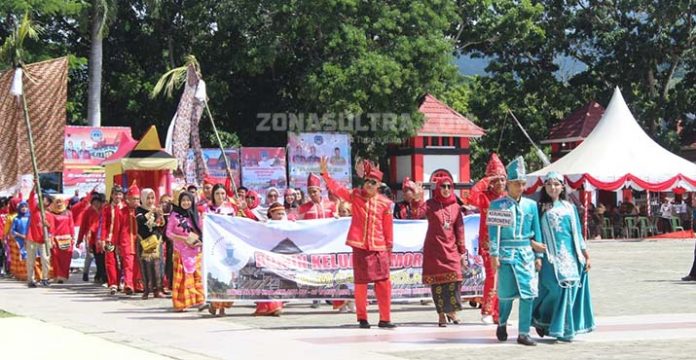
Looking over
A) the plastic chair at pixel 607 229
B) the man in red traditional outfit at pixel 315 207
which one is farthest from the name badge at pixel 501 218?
the plastic chair at pixel 607 229

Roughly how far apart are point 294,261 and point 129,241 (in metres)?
4.98

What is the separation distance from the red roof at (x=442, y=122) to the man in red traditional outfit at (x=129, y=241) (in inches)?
1271

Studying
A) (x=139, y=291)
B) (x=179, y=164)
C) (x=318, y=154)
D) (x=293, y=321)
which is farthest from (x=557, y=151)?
(x=293, y=321)

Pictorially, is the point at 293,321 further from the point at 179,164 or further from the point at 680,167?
the point at 680,167

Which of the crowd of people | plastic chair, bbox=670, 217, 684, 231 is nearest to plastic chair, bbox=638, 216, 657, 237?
plastic chair, bbox=670, 217, 684, 231

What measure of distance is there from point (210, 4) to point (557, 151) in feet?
60.1

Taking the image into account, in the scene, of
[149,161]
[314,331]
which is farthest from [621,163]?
[314,331]

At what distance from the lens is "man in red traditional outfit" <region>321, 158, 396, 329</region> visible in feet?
45.2

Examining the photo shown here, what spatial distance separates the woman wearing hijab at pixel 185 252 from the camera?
16.3 meters

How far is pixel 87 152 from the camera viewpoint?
116 feet

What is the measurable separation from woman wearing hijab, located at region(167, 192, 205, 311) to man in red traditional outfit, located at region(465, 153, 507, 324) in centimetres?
387

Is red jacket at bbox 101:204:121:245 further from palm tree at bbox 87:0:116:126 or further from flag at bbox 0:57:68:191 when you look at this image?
palm tree at bbox 87:0:116:126

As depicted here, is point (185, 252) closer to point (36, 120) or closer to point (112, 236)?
point (112, 236)

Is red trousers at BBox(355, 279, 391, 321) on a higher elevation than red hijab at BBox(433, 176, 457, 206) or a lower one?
lower
